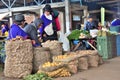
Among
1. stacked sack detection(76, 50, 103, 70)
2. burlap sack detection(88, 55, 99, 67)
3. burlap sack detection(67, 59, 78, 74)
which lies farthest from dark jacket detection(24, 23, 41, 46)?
burlap sack detection(88, 55, 99, 67)

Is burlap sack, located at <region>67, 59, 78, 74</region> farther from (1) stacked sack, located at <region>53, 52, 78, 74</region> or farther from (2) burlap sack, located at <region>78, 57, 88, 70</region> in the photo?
(2) burlap sack, located at <region>78, 57, 88, 70</region>

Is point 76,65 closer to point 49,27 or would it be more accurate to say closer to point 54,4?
point 49,27

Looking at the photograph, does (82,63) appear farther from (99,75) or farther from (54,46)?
(99,75)

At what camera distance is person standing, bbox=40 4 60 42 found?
30.6ft

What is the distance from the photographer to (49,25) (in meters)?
9.34

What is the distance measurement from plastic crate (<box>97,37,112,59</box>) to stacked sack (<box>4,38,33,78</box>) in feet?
16.2

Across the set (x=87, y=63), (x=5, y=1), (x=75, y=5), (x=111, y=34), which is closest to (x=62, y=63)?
(x=87, y=63)

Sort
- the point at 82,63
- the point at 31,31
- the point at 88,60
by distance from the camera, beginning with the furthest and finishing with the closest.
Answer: the point at 88,60 < the point at 82,63 < the point at 31,31

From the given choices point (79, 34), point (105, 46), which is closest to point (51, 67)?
point (105, 46)

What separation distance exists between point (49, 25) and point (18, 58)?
6.35 ft

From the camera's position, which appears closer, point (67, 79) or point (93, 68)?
point (67, 79)

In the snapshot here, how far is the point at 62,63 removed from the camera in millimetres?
7855

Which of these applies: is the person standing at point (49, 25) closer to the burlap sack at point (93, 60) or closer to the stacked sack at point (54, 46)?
the stacked sack at point (54, 46)

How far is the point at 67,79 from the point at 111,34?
566 centimetres
